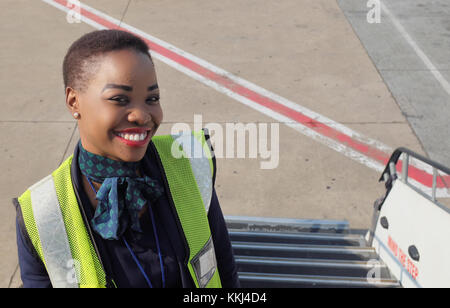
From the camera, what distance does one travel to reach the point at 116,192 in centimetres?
187

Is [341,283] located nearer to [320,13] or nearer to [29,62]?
[29,62]

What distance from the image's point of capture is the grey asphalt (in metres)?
6.68

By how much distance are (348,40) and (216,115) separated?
3523 mm

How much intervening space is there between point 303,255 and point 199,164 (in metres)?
2.39

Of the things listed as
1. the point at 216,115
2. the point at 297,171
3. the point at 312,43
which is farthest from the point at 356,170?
the point at 312,43

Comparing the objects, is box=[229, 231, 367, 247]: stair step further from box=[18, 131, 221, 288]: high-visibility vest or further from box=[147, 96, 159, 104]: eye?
box=[147, 96, 159, 104]: eye

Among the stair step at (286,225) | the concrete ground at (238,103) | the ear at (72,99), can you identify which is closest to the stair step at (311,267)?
the stair step at (286,225)

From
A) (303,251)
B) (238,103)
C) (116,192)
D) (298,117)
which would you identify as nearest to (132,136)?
(116,192)

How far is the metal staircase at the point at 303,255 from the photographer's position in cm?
380

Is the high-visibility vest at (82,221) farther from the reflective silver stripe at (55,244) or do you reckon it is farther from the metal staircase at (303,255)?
the metal staircase at (303,255)

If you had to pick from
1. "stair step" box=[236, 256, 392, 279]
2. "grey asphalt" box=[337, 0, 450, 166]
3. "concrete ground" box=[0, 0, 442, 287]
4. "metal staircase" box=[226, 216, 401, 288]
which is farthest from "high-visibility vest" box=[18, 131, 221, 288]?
"grey asphalt" box=[337, 0, 450, 166]

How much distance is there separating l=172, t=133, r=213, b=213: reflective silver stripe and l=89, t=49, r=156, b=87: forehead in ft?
1.41

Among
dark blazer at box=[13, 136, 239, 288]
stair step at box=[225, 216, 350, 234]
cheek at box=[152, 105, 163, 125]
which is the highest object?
cheek at box=[152, 105, 163, 125]

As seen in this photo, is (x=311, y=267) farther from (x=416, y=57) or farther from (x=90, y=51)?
(x=416, y=57)
